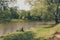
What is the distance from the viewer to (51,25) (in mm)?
4105

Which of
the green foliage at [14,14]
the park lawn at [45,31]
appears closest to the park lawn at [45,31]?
the park lawn at [45,31]

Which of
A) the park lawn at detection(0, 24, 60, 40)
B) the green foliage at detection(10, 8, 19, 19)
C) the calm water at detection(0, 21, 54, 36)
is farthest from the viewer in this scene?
the green foliage at detection(10, 8, 19, 19)

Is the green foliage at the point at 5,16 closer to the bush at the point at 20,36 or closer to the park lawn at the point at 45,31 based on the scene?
the bush at the point at 20,36

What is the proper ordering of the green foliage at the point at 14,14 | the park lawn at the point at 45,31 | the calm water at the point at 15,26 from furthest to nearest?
the green foliage at the point at 14,14 < the calm water at the point at 15,26 < the park lawn at the point at 45,31

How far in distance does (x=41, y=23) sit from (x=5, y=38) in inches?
29.2

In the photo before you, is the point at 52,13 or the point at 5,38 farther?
the point at 52,13

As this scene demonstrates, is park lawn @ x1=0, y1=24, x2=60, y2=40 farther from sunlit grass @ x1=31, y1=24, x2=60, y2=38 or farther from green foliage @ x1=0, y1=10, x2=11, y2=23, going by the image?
green foliage @ x1=0, y1=10, x2=11, y2=23

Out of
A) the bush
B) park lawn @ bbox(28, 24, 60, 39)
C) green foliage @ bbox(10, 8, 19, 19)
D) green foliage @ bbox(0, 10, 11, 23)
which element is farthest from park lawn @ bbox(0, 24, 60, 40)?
green foliage @ bbox(0, 10, 11, 23)

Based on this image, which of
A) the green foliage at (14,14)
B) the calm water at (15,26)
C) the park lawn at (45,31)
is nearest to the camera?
the park lawn at (45,31)

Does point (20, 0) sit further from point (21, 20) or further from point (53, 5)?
point (53, 5)

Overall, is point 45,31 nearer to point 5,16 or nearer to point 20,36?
point 20,36

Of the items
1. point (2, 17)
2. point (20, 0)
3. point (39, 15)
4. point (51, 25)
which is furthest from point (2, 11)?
point (51, 25)

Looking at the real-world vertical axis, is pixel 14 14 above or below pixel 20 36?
above

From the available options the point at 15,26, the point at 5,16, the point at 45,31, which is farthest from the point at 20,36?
the point at 5,16
